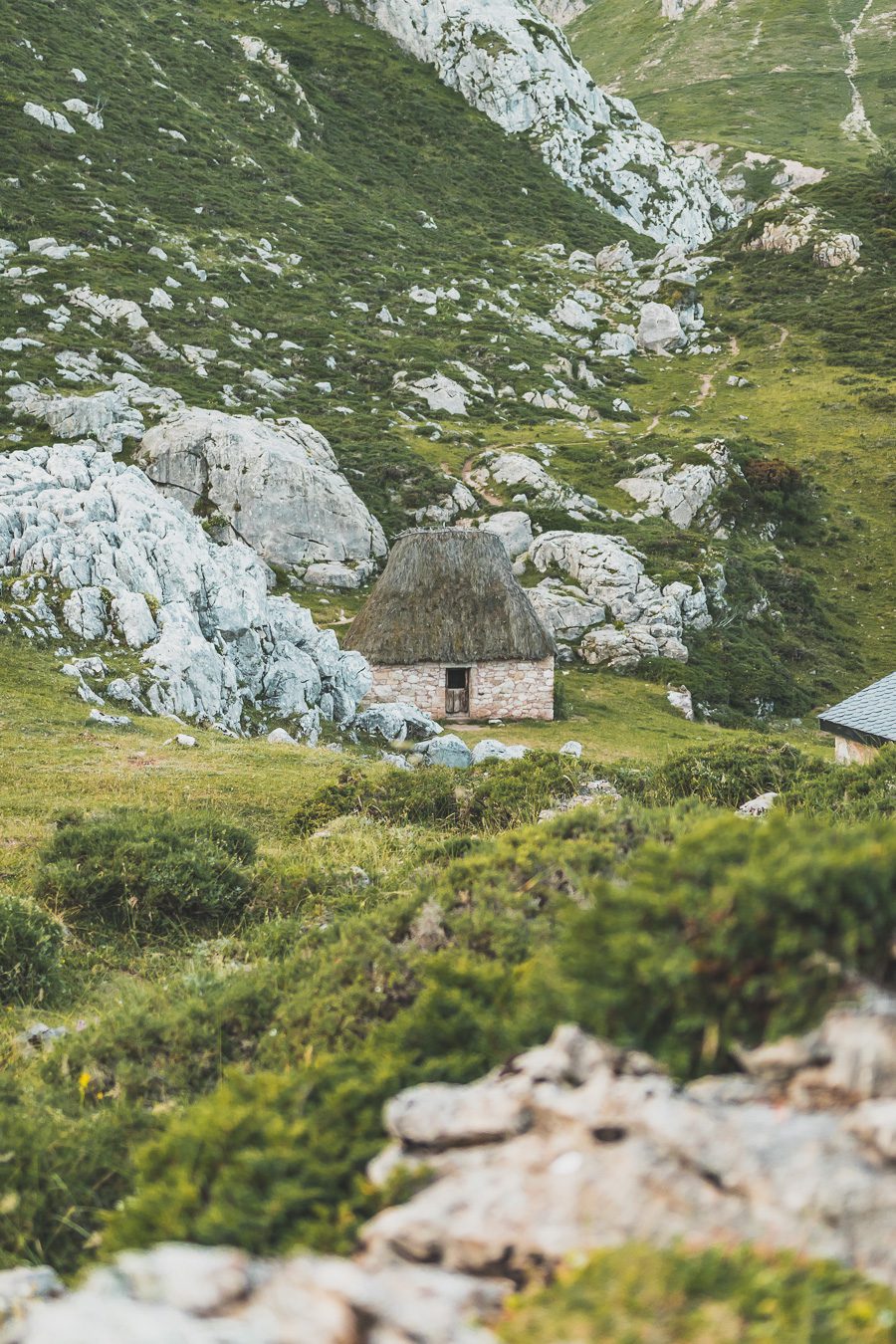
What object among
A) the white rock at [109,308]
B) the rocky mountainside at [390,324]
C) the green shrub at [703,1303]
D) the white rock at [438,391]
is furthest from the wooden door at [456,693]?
the white rock at [109,308]

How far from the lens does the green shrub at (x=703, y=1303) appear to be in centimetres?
238

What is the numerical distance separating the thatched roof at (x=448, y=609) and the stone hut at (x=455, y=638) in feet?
0.12

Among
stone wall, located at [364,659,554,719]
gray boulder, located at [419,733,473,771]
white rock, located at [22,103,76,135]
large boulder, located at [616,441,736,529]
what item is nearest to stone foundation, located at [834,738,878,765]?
gray boulder, located at [419,733,473,771]

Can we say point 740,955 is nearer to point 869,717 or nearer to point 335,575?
point 869,717

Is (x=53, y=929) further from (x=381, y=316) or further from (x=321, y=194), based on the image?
(x=321, y=194)

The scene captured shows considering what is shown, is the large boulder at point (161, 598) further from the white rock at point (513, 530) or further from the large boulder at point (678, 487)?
the large boulder at point (678, 487)

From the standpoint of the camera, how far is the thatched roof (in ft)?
116

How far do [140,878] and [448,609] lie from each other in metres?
26.9

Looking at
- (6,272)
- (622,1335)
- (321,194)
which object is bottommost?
(622,1335)

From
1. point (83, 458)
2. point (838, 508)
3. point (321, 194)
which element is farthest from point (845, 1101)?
point (321, 194)

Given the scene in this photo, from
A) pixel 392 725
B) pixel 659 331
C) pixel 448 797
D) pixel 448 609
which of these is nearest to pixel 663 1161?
pixel 448 797

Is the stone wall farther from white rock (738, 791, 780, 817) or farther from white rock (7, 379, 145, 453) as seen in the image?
white rock (738, 791, 780, 817)

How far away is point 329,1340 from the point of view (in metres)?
2.57

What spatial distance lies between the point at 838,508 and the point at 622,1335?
6089cm
